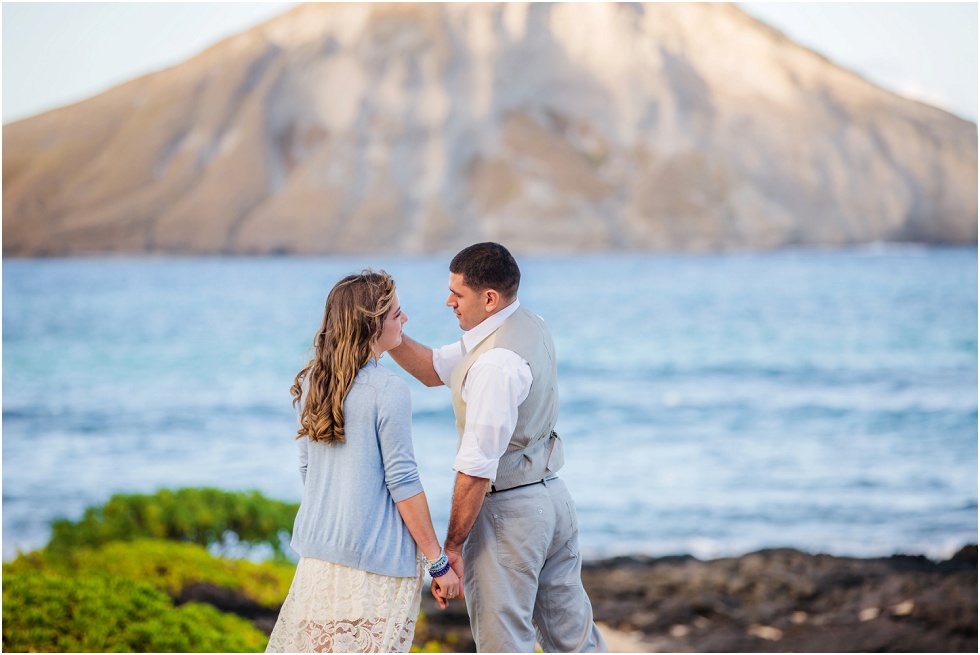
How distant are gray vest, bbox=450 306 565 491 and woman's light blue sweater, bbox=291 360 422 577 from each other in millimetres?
225

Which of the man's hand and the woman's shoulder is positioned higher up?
the woman's shoulder

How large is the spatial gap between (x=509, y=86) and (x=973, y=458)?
61849mm

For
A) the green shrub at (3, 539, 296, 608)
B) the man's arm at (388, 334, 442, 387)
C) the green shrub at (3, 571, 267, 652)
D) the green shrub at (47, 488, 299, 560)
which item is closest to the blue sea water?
the man's arm at (388, 334, 442, 387)

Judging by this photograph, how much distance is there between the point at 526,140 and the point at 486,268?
71.3m

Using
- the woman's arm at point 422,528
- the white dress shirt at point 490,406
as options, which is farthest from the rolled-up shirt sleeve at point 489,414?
the woman's arm at point 422,528

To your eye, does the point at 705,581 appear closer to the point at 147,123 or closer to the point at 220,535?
the point at 220,535

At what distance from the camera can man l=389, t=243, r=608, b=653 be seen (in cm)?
215

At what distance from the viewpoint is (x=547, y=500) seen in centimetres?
227

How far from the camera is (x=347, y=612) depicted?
2080mm

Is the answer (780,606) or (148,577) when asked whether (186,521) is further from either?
(780,606)

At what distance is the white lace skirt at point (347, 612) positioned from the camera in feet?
6.81

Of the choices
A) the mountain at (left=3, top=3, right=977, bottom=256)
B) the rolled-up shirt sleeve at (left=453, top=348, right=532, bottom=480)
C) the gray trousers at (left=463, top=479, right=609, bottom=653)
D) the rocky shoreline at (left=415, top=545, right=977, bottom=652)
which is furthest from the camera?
the mountain at (left=3, top=3, right=977, bottom=256)

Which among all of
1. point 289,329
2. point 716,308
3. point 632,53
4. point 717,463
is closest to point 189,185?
point 632,53

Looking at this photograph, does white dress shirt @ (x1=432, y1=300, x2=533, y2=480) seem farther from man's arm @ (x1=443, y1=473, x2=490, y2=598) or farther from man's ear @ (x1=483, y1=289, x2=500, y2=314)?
man's ear @ (x1=483, y1=289, x2=500, y2=314)
